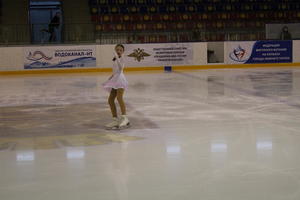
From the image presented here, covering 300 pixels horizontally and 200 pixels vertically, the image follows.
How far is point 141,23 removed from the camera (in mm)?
25141

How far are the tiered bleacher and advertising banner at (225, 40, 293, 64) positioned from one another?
391cm

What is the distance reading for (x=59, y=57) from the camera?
19516mm

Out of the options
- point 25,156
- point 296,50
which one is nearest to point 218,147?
point 25,156

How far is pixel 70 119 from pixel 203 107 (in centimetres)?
270

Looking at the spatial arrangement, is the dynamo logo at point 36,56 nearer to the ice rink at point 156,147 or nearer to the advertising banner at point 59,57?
the advertising banner at point 59,57

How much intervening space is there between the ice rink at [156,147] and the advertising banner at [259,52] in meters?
9.31

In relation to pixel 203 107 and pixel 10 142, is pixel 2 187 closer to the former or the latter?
pixel 10 142

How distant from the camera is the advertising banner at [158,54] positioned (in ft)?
65.5

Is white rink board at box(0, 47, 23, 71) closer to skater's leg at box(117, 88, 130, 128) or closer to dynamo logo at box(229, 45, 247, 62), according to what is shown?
dynamo logo at box(229, 45, 247, 62)

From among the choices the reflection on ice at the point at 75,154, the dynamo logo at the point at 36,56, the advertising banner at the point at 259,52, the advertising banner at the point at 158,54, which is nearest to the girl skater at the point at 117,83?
the reflection on ice at the point at 75,154

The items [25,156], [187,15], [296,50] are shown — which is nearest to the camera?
[25,156]

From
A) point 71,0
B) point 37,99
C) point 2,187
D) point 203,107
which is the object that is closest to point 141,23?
point 71,0

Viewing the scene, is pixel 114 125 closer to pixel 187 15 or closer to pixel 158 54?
pixel 158 54

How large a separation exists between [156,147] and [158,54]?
47.4 ft
